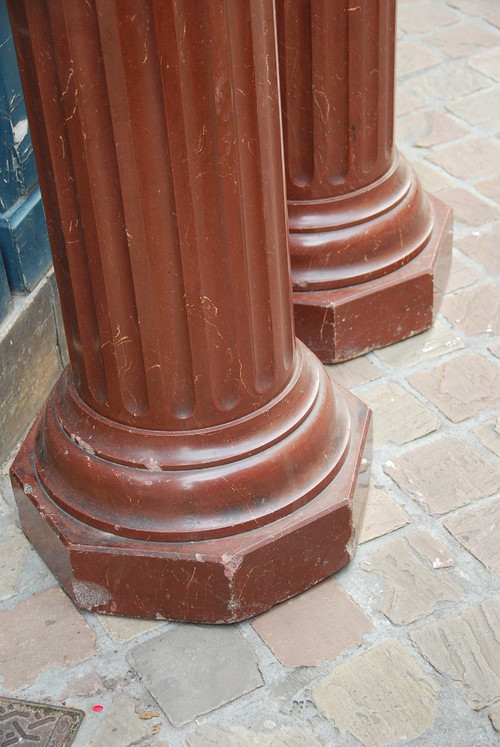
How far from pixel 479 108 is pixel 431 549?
8.39 ft

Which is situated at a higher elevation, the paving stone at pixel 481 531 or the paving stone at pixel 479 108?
the paving stone at pixel 479 108

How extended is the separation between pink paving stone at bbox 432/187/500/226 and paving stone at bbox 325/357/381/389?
2.94ft

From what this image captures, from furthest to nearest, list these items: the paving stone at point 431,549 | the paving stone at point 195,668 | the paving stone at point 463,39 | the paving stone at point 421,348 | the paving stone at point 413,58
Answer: the paving stone at point 463,39 → the paving stone at point 413,58 → the paving stone at point 421,348 → the paving stone at point 431,549 → the paving stone at point 195,668

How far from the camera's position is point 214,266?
215 centimetres

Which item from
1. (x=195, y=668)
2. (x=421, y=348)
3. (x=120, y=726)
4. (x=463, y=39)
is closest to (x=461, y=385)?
(x=421, y=348)

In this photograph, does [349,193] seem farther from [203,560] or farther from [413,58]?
[413,58]

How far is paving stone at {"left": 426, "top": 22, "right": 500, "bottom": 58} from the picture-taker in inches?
194

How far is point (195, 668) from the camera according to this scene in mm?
2354

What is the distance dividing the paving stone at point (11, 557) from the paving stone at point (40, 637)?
68mm

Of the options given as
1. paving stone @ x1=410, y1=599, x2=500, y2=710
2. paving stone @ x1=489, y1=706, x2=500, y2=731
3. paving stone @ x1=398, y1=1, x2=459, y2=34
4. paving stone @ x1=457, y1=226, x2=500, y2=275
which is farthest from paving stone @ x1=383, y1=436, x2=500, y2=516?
paving stone @ x1=398, y1=1, x2=459, y2=34

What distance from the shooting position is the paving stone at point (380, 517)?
106 inches

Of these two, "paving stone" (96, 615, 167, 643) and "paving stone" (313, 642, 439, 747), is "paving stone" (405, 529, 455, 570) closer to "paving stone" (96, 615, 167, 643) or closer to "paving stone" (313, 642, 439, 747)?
"paving stone" (313, 642, 439, 747)

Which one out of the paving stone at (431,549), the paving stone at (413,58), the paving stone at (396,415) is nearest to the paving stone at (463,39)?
the paving stone at (413,58)

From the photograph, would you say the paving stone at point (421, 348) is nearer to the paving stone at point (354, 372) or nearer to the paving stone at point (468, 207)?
the paving stone at point (354, 372)
